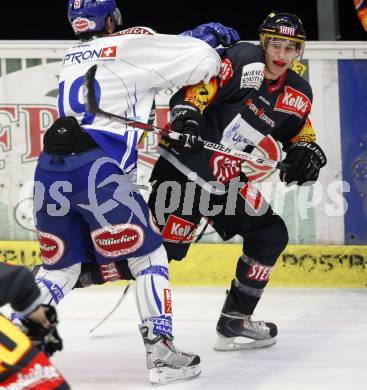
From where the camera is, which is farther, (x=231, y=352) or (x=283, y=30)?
(x=231, y=352)

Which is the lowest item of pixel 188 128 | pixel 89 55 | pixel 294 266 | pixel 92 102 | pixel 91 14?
pixel 294 266

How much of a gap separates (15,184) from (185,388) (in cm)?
232

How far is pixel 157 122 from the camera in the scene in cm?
621

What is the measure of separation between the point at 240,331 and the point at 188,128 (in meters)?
1.00

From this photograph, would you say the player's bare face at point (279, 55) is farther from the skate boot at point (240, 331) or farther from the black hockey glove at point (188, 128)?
the skate boot at point (240, 331)

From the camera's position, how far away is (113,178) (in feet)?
13.9

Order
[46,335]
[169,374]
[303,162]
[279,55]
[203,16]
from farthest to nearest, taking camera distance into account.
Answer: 1. [203,16]
2. [303,162]
3. [279,55]
4. [169,374]
5. [46,335]

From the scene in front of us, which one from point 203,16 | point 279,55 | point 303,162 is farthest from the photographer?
point 203,16

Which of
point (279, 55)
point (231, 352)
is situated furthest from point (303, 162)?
point (231, 352)

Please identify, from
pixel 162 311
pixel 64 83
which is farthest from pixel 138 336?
pixel 64 83

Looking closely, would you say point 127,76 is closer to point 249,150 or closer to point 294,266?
point 249,150

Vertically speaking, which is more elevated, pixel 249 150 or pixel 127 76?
pixel 127 76

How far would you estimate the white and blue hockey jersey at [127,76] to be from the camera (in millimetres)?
4270

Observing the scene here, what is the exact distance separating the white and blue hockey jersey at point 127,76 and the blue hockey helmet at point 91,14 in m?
0.08
